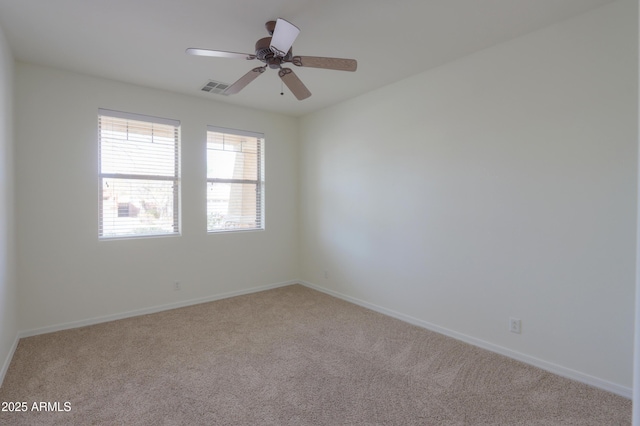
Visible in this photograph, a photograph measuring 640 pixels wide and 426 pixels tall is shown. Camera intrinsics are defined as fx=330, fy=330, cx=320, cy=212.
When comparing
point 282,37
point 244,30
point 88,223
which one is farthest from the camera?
point 88,223

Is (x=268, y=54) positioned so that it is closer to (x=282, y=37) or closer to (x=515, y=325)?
(x=282, y=37)

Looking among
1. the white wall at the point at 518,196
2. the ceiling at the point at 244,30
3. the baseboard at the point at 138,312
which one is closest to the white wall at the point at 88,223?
the baseboard at the point at 138,312

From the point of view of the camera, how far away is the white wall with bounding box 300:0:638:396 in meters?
2.25

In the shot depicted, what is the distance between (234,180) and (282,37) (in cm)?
282

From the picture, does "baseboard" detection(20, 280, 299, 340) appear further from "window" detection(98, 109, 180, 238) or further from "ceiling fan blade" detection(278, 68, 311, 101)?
"ceiling fan blade" detection(278, 68, 311, 101)

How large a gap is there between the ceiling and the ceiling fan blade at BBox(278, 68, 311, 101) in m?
0.37

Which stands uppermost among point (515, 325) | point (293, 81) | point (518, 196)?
point (293, 81)

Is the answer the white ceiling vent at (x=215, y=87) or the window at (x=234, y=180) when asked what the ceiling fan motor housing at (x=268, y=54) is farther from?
the window at (x=234, y=180)

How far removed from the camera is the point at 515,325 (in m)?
2.74

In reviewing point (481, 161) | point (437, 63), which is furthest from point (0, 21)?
point (481, 161)

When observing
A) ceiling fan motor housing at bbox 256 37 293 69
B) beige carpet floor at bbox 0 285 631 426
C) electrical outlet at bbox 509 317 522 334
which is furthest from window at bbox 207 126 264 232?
electrical outlet at bbox 509 317 522 334

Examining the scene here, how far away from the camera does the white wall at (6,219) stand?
2.50m

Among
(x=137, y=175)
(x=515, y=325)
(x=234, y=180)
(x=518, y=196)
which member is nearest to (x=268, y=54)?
(x=518, y=196)

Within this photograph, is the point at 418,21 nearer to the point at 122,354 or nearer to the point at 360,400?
the point at 360,400
